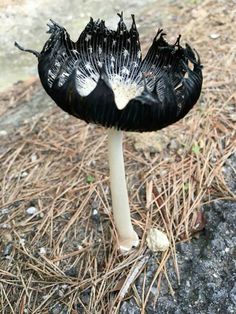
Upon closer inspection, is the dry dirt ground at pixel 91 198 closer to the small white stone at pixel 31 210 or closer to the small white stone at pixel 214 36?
the small white stone at pixel 31 210

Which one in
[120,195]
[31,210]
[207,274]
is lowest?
[207,274]

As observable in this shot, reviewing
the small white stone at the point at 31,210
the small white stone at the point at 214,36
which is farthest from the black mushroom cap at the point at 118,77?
the small white stone at the point at 214,36

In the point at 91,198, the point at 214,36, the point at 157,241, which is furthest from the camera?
the point at 214,36

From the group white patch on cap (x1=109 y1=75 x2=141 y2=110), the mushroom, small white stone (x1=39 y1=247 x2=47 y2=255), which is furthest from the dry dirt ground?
white patch on cap (x1=109 y1=75 x2=141 y2=110)

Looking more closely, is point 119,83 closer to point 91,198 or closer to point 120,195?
point 120,195

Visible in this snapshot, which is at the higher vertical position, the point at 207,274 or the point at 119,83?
the point at 119,83

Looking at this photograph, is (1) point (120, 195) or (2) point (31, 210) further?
(2) point (31, 210)

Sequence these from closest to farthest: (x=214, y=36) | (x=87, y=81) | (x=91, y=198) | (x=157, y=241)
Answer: (x=87, y=81), (x=157, y=241), (x=91, y=198), (x=214, y=36)

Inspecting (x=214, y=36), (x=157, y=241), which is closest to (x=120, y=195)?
(x=157, y=241)
